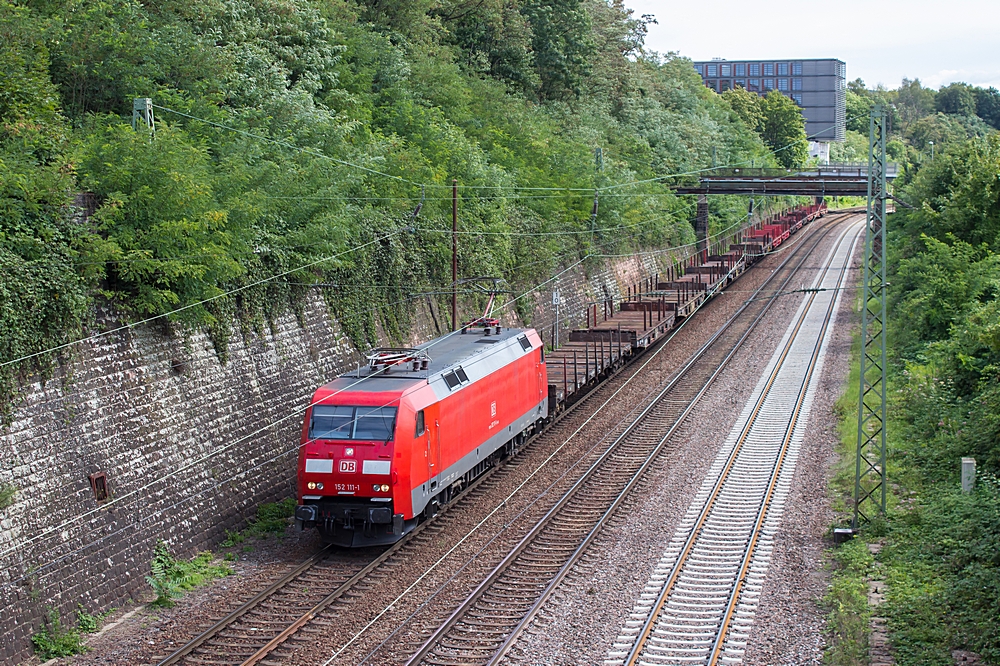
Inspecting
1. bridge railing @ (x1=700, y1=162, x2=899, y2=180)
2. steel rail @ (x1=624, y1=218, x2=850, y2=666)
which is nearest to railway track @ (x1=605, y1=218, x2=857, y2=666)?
steel rail @ (x1=624, y1=218, x2=850, y2=666)

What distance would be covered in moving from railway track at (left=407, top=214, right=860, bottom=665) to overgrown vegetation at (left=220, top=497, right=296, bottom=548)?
16.4 feet

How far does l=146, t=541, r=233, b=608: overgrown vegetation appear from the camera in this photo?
15.8m

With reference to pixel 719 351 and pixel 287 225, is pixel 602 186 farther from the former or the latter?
pixel 287 225

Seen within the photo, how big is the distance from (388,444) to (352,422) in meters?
0.85

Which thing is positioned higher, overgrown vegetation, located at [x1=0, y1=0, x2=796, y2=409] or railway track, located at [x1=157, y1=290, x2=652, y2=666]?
overgrown vegetation, located at [x1=0, y1=0, x2=796, y2=409]

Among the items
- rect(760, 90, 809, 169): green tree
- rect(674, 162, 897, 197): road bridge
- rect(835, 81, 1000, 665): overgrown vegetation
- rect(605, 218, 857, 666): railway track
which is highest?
rect(760, 90, 809, 169): green tree

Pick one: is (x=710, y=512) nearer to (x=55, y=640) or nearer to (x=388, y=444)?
(x=388, y=444)

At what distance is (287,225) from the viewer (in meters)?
23.5

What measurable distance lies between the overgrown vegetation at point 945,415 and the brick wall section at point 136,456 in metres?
11.7

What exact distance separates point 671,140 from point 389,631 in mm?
59564

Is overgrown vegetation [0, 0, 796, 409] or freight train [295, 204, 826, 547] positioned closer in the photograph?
overgrown vegetation [0, 0, 796, 409]

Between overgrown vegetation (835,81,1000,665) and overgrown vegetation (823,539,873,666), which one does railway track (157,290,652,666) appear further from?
overgrown vegetation (835,81,1000,665)

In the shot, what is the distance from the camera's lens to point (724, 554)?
1745 cm

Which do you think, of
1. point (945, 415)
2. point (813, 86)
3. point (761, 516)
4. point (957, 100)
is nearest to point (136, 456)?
point (761, 516)
